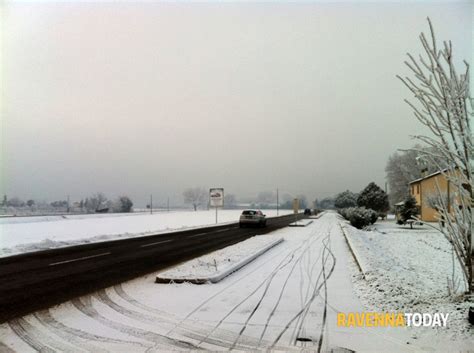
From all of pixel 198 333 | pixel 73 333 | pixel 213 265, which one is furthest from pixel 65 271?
pixel 198 333

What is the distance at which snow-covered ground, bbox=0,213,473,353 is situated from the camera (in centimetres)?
493

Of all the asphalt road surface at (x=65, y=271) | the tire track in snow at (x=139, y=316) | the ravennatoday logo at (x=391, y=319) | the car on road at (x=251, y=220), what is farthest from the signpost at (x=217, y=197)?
the ravennatoday logo at (x=391, y=319)

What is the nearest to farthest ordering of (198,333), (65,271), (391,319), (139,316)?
(198,333), (391,319), (139,316), (65,271)

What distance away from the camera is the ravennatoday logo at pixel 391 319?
5.35m

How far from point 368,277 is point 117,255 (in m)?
9.57

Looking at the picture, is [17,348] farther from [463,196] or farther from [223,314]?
[463,196]

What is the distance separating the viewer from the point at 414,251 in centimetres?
1984

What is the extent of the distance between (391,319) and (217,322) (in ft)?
8.94

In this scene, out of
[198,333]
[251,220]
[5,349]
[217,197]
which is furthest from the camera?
[217,197]

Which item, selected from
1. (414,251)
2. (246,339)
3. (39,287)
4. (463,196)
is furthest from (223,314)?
(414,251)

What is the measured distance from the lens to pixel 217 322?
5902 millimetres

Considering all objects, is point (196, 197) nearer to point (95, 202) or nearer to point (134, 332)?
point (95, 202)

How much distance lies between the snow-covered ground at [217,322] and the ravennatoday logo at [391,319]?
0.16m

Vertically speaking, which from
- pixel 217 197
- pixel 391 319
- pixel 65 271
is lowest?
pixel 65 271
